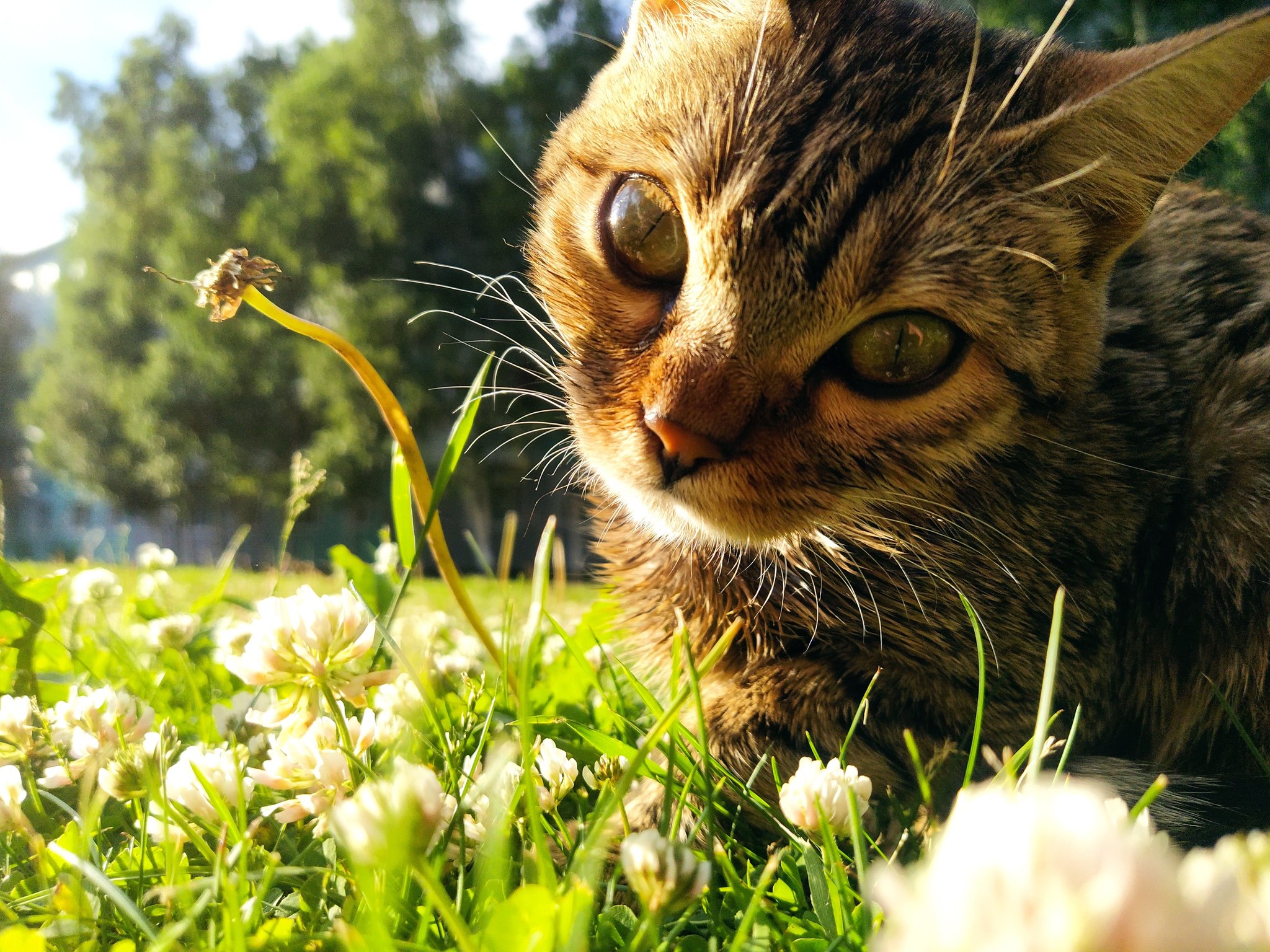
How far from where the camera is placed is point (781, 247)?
42.3 inches

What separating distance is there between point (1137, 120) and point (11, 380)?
2523 cm

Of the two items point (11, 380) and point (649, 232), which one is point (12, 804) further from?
point (11, 380)

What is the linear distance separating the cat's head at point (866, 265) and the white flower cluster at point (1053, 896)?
30.5 inches

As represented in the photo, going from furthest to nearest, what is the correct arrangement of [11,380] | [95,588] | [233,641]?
[11,380] → [95,588] → [233,641]

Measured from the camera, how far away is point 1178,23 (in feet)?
16.2

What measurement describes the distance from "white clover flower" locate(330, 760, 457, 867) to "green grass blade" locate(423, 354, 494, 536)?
514 mm

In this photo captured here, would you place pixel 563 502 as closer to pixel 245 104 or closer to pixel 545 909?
pixel 545 909

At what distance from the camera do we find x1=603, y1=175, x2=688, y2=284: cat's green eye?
118 centimetres

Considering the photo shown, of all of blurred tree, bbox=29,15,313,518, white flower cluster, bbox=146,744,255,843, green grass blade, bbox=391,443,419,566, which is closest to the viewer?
white flower cluster, bbox=146,744,255,843

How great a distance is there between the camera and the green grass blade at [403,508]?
104 cm

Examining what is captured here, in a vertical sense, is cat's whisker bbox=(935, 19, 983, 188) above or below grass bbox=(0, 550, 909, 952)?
above

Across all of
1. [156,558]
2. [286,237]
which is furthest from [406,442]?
[286,237]

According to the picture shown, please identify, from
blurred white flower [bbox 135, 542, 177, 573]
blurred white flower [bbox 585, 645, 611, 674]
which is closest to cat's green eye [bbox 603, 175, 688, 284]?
blurred white flower [bbox 585, 645, 611, 674]

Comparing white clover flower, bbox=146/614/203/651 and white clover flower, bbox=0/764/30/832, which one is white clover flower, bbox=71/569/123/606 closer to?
white clover flower, bbox=146/614/203/651
